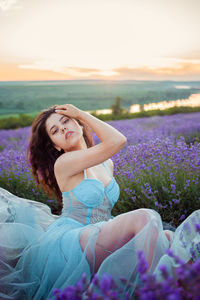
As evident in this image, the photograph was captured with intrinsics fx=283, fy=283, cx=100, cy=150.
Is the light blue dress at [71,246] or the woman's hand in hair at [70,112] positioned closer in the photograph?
the light blue dress at [71,246]

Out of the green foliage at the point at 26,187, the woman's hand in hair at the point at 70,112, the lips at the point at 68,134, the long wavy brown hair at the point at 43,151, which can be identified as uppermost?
the woman's hand in hair at the point at 70,112

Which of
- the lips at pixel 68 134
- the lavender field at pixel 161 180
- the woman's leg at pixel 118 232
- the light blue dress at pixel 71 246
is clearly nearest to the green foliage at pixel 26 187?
the lavender field at pixel 161 180

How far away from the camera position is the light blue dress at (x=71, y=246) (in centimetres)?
138

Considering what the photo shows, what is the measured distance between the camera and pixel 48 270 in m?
1.66

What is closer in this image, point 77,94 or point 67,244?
point 67,244

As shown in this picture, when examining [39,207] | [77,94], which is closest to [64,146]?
[39,207]

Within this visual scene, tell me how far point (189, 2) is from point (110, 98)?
27.3 ft

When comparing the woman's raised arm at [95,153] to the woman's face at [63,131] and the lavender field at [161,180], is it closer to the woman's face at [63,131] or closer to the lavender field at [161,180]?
the woman's face at [63,131]

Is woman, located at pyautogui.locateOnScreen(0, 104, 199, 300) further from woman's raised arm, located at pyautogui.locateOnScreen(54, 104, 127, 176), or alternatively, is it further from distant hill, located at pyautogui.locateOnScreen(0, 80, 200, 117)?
distant hill, located at pyautogui.locateOnScreen(0, 80, 200, 117)

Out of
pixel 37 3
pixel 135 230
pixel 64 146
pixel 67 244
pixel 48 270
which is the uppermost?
pixel 37 3

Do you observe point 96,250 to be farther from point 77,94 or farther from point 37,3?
point 77,94

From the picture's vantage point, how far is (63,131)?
200cm

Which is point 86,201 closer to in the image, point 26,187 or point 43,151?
point 43,151

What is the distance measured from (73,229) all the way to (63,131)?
2.22 feet
